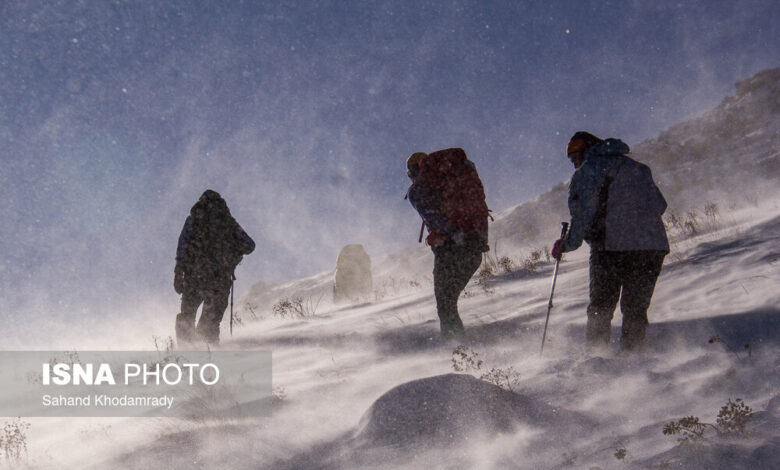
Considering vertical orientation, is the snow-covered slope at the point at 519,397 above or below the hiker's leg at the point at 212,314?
below

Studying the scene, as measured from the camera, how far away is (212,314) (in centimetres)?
643

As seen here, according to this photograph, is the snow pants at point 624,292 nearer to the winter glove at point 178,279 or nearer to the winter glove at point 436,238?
the winter glove at point 436,238

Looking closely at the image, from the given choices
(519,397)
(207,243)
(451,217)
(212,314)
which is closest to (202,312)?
(212,314)

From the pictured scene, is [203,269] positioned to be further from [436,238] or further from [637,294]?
[637,294]

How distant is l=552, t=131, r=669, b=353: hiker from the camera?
3412 millimetres

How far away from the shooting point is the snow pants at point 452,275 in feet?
14.1

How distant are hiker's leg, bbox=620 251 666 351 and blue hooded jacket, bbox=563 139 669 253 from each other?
0.32ft

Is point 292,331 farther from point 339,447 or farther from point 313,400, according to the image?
point 339,447

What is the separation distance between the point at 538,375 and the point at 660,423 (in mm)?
963

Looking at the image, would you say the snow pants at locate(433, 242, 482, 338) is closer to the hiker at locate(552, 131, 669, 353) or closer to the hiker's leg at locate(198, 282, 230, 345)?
the hiker at locate(552, 131, 669, 353)

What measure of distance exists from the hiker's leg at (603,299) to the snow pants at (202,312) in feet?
15.5

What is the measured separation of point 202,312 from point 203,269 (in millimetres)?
575

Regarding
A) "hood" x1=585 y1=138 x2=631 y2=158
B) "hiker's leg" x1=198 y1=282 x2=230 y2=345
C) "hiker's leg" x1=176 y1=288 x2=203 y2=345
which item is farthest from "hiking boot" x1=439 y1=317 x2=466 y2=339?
"hiker's leg" x1=176 y1=288 x2=203 y2=345

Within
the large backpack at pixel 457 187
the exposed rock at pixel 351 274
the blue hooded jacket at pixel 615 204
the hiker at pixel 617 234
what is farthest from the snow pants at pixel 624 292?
the exposed rock at pixel 351 274
